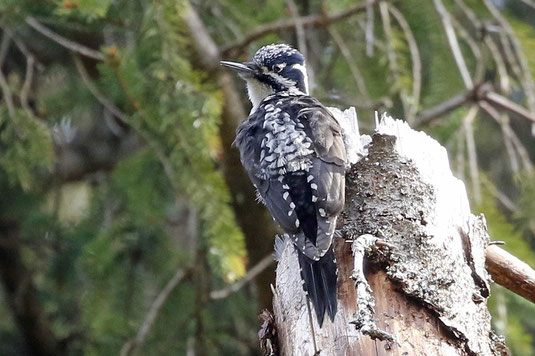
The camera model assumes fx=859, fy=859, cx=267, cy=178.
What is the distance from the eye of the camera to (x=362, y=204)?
2840 mm

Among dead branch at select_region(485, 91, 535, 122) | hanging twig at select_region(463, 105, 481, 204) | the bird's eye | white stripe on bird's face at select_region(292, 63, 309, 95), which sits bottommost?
hanging twig at select_region(463, 105, 481, 204)

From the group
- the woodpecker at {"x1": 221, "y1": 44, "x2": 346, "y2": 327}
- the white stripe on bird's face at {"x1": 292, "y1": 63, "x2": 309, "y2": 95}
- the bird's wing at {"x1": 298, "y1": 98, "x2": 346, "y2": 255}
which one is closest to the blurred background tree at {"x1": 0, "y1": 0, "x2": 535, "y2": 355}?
the white stripe on bird's face at {"x1": 292, "y1": 63, "x2": 309, "y2": 95}

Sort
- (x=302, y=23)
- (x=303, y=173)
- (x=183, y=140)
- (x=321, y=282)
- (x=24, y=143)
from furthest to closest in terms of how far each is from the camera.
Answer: (x=302, y=23) < (x=24, y=143) < (x=183, y=140) < (x=303, y=173) < (x=321, y=282)

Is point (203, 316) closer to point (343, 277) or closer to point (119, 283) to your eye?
point (119, 283)

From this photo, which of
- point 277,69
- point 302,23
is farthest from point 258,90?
point 302,23

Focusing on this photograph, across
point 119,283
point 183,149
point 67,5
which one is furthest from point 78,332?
point 67,5

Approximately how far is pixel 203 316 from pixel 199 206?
1.16 metres

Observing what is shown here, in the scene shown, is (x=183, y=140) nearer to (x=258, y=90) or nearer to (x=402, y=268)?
(x=258, y=90)

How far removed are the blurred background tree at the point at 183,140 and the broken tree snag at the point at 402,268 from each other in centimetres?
81

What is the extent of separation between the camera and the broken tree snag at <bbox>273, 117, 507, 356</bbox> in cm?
246

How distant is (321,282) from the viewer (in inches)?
101

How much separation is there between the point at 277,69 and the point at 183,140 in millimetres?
661

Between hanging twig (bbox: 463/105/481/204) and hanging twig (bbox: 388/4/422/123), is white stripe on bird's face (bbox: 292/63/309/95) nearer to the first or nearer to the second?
Result: hanging twig (bbox: 388/4/422/123)

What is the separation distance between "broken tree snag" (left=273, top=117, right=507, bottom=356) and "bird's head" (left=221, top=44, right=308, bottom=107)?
3.25 ft
